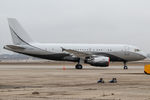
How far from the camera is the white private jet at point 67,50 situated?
45.1 metres

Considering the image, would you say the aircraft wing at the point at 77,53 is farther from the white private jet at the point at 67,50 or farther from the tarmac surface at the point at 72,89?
the tarmac surface at the point at 72,89

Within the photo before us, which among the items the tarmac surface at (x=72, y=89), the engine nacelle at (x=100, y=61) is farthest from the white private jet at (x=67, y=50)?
the tarmac surface at (x=72, y=89)

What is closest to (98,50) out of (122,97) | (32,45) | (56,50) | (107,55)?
(107,55)

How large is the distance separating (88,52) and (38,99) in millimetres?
33780

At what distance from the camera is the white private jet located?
45.1m

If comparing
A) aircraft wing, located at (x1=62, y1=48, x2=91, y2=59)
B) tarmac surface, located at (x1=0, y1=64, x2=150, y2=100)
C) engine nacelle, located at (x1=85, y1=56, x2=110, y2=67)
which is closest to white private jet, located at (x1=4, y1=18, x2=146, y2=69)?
aircraft wing, located at (x1=62, y1=48, x2=91, y2=59)

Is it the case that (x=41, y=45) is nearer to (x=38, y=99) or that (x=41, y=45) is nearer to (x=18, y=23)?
(x=18, y=23)

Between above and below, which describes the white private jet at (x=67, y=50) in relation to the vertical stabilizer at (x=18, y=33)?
below

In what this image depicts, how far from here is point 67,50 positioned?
4394 centimetres

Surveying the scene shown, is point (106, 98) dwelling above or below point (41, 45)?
below

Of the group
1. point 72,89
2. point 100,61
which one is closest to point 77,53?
point 100,61

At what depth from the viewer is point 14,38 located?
4647cm

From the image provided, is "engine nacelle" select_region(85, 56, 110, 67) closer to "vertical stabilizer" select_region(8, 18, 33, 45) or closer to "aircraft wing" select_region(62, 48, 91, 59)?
"aircraft wing" select_region(62, 48, 91, 59)

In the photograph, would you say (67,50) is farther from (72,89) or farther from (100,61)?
(72,89)
